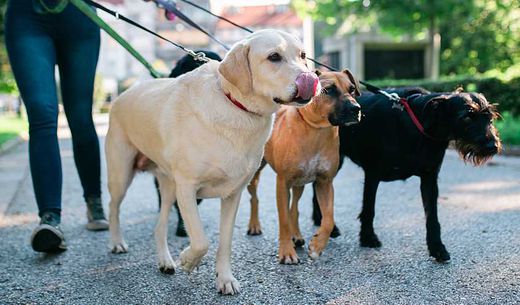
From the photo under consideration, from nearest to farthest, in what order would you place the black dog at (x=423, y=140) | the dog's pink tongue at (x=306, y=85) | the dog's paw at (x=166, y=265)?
the dog's pink tongue at (x=306, y=85), the dog's paw at (x=166, y=265), the black dog at (x=423, y=140)

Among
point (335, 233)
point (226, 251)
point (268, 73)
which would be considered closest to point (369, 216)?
point (335, 233)

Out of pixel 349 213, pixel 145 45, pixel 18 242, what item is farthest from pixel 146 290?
pixel 145 45

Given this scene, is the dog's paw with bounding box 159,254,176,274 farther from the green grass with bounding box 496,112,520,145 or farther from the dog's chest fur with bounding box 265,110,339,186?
the green grass with bounding box 496,112,520,145

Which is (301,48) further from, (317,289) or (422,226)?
(422,226)

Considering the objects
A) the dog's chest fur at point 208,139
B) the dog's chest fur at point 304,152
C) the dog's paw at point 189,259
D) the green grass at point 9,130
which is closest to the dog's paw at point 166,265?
the dog's paw at point 189,259

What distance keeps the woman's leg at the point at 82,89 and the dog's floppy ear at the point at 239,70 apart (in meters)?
1.88

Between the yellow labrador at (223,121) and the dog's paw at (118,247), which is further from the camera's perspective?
the dog's paw at (118,247)

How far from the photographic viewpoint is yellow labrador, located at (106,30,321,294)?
307 centimetres

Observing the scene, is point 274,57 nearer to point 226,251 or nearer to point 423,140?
point 226,251

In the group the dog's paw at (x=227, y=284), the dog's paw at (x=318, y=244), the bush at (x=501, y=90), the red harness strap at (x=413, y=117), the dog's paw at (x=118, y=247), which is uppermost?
the red harness strap at (x=413, y=117)

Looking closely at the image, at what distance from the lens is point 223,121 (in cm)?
319

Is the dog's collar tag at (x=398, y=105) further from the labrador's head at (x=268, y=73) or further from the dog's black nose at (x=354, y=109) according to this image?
the labrador's head at (x=268, y=73)

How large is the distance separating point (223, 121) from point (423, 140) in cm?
147

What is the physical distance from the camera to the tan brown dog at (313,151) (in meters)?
3.88
